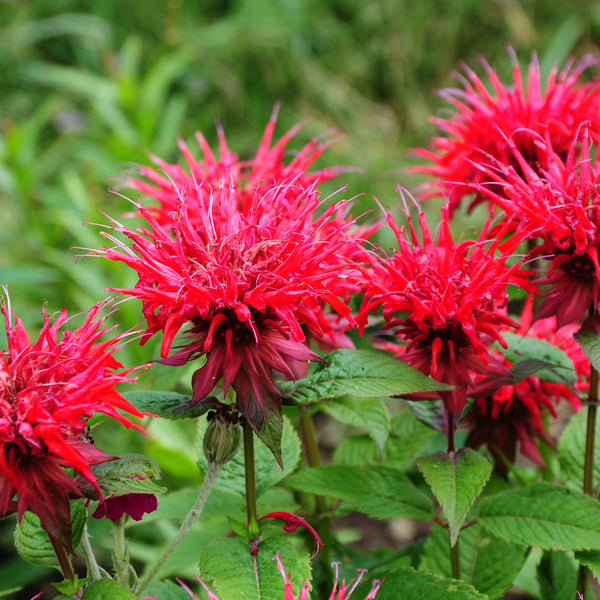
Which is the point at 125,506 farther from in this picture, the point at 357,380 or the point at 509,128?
the point at 509,128

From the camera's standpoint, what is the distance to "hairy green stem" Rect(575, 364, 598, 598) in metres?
0.89

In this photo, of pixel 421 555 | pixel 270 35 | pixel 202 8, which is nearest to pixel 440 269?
pixel 421 555

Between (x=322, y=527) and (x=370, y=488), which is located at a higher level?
(x=370, y=488)

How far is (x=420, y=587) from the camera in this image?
80 cm

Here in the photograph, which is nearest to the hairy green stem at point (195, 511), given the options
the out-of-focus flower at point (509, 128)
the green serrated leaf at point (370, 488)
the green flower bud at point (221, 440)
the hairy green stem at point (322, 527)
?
the green flower bud at point (221, 440)

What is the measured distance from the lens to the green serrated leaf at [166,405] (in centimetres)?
76

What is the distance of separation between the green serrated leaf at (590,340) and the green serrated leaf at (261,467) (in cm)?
35

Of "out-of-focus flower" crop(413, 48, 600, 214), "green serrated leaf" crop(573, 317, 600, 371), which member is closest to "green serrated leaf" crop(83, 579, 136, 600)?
"green serrated leaf" crop(573, 317, 600, 371)

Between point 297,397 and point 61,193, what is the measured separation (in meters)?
2.24

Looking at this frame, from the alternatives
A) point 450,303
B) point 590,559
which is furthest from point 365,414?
point 590,559

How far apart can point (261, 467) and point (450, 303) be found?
0.31 metres

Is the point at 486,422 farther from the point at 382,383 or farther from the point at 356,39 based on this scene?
the point at 356,39

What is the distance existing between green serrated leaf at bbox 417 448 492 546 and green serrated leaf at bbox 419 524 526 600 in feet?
0.55

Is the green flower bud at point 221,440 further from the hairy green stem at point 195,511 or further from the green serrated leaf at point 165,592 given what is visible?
the green serrated leaf at point 165,592
